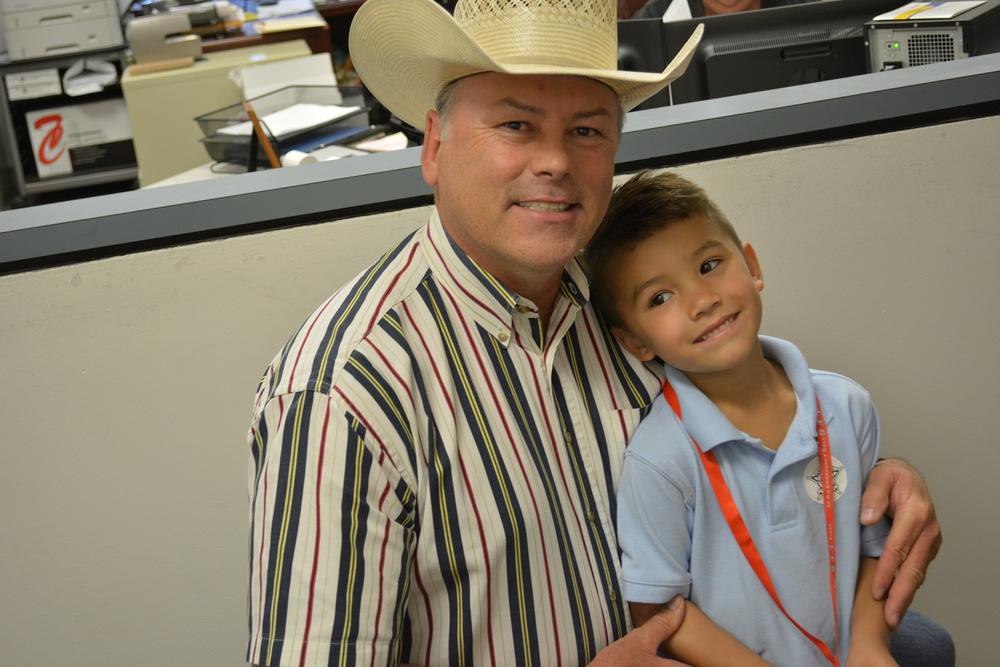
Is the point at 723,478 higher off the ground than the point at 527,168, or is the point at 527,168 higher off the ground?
the point at 527,168

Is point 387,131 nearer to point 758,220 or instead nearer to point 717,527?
point 758,220

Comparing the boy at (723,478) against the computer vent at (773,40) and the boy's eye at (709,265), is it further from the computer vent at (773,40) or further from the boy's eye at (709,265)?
the computer vent at (773,40)

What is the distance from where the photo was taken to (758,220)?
1753 millimetres

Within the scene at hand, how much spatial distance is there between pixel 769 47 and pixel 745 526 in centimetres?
133

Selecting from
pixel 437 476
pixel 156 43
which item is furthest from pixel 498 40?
pixel 156 43

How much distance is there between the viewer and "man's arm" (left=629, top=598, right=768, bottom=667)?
129cm

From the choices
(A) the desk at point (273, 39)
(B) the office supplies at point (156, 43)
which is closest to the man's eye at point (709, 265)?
(B) the office supplies at point (156, 43)

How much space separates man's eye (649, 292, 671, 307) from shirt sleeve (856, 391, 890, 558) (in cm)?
30

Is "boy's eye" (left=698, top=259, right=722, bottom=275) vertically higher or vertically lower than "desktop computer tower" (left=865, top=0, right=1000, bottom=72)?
lower

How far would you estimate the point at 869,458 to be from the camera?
1407mm

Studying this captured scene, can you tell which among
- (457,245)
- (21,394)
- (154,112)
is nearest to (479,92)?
(457,245)

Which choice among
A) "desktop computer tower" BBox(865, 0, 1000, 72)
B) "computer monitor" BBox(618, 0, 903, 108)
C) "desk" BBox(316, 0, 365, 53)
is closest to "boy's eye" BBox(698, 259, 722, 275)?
"computer monitor" BBox(618, 0, 903, 108)

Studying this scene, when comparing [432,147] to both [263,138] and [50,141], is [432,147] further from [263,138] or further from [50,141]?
[50,141]

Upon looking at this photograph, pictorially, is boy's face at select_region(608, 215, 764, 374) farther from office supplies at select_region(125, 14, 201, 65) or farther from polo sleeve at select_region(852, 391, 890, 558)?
office supplies at select_region(125, 14, 201, 65)
